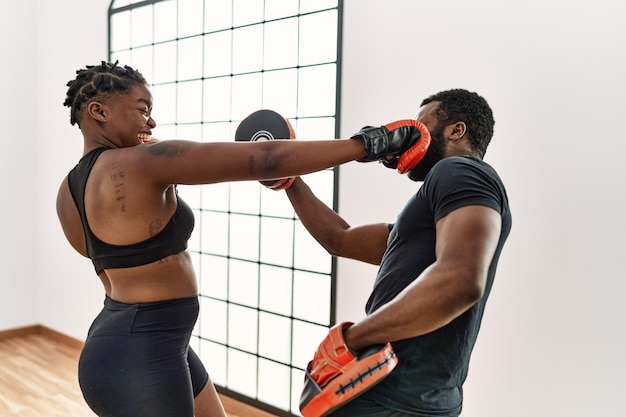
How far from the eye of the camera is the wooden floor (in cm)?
283

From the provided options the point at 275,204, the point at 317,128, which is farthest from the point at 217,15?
the point at 275,204

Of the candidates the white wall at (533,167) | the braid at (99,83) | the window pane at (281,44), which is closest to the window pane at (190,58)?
the window pane at (281,44)

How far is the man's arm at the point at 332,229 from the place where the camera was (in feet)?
5.71

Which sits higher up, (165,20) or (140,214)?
(165,20)

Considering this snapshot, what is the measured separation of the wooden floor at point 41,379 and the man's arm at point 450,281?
195cm

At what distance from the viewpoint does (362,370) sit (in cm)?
103

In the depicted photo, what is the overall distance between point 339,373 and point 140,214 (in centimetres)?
63

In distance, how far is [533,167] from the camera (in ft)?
5.94

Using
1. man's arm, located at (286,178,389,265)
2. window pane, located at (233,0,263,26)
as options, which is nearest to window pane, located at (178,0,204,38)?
window pane, located at (233,0,263,26)

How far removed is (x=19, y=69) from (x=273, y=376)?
3.18 metres

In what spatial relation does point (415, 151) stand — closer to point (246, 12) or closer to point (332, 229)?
point (332, 229)

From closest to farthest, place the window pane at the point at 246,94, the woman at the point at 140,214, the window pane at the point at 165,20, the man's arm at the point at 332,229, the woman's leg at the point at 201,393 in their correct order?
the woman at the point at 140,214 < the woman's leg at the point at 201,393 < the man's arm at the point at 332,229 < the window pane at the point at 246,94 < the window pane at the point at 165,20

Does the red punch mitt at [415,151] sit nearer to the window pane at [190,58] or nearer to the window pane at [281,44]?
the window pane at [281,44]

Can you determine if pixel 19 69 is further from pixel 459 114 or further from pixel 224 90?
pixel 459 114
